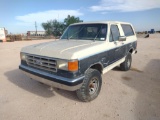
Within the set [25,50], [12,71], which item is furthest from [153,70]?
[12,71]

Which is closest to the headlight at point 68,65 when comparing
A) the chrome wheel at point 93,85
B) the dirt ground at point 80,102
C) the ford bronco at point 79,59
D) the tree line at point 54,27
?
the ford bronco at point 79,59

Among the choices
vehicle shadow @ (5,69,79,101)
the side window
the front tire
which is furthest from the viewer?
the side window

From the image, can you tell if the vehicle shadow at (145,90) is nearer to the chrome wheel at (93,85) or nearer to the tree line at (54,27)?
the chrome wheel at (93,85)

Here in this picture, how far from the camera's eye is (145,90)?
433cm

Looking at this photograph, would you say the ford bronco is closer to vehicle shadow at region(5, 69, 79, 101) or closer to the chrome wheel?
the chrome wheel

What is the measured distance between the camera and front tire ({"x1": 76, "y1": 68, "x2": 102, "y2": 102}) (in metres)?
3.38

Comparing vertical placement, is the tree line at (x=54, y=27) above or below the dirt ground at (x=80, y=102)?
above

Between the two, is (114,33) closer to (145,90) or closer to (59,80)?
(145,90)

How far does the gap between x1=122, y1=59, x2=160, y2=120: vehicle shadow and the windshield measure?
6.27ft

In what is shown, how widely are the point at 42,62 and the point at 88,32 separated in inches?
73.1

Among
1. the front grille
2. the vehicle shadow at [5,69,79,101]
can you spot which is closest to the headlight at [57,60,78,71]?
the front grille

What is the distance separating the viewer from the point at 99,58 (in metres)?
3.72

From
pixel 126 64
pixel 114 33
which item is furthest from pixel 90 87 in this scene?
pixel 126 64

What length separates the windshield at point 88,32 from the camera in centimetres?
426
